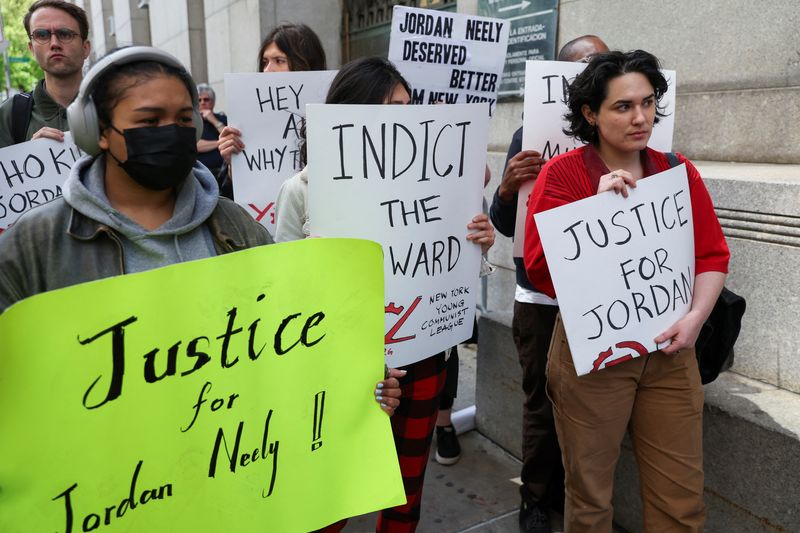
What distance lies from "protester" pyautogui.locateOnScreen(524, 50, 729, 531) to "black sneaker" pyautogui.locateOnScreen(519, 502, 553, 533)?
0.67m

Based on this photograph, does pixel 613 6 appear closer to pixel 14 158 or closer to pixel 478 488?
pixel 478 488

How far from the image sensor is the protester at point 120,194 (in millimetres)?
1361

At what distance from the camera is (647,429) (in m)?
2.27

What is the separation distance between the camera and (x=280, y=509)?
145 centimetres

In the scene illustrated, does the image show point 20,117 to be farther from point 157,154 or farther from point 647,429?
point 647,429

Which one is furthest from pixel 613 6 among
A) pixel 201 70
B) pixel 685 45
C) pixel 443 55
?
pixel 201 70

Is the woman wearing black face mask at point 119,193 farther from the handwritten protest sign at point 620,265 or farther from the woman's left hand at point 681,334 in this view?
the woman's left hand at point 681,334

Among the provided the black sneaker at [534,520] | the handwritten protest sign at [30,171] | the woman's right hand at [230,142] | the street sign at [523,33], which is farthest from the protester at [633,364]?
the street sign at [523,33]

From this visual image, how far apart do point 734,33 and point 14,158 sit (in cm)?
375

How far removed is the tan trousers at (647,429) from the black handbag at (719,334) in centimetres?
15

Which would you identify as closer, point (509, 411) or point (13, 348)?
point (13, 348)

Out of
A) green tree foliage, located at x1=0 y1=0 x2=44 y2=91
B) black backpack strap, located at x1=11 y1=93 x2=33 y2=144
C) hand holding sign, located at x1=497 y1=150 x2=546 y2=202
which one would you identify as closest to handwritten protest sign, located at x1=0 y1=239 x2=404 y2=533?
hand holding sign, located at x1=497 y1=150 x2=546 y2=202

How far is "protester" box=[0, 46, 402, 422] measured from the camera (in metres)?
1.36

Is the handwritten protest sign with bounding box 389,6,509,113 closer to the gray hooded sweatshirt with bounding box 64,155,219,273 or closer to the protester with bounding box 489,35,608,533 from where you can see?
the protester with bounding box 489,35,608,533
